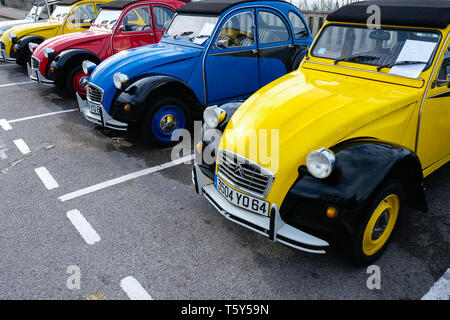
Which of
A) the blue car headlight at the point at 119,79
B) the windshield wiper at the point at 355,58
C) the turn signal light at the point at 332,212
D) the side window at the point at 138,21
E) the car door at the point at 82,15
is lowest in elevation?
the turn signal light at the point at 332,212

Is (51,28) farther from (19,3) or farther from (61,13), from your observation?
(19,3)

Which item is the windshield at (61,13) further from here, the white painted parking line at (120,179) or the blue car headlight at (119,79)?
the white painted parking line at (120,179)

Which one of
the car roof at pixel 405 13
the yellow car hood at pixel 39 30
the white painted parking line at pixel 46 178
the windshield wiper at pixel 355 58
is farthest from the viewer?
the yellow car hood at pixel 39 30

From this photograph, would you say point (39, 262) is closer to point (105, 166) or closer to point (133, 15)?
point (105, 166)

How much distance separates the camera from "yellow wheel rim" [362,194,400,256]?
2.66 metres

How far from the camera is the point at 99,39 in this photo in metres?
7.33

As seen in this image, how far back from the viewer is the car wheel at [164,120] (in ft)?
16.1

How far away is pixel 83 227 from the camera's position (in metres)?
3.46

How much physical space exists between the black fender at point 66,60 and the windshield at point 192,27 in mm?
2413

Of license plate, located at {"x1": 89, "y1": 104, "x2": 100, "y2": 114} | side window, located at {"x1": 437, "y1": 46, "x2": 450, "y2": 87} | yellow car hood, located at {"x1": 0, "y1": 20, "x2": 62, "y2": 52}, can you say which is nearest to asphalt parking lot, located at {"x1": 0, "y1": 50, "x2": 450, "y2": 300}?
license plate, located at {"x1": 89, "y1": 104, "x2": 100, "y2": 114}

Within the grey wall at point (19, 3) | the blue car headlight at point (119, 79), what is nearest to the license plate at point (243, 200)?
the blue car headlight at point (119, 79)

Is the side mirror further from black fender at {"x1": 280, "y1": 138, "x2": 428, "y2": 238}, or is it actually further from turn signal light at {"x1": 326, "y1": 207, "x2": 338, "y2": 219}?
Result: turn signal light at {"x1": 326, "y1": 207, "x2": 338, "y2": 219}

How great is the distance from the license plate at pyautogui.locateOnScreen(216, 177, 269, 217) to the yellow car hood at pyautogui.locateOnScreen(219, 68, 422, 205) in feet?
0.39

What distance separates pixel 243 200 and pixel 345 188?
0.83 metres
